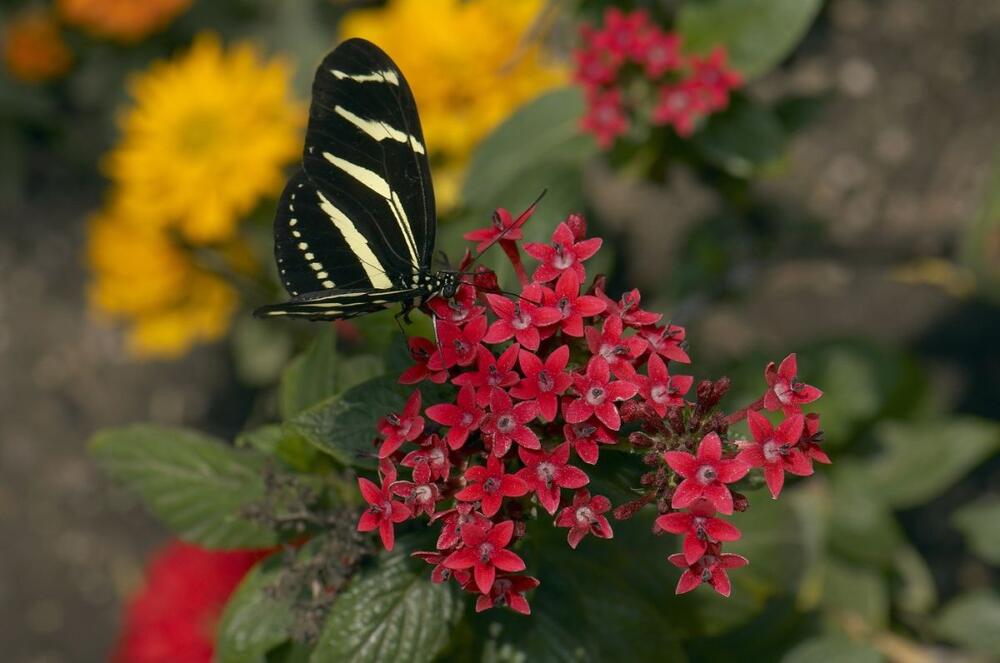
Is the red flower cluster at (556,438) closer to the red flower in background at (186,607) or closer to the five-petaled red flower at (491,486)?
the five-petaled red flower at (491,486)

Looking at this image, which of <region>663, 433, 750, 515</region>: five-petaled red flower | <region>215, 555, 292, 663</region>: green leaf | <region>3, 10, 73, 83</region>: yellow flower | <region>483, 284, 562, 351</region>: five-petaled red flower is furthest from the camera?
<region>3, 10, 73, 83</region>: yellow flower

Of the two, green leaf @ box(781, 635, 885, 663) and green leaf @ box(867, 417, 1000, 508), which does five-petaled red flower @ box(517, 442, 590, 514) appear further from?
green leaf @ box(867, 417, 1000, 508)

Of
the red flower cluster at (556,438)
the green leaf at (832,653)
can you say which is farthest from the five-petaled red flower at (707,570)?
the green leaf at (832,653)

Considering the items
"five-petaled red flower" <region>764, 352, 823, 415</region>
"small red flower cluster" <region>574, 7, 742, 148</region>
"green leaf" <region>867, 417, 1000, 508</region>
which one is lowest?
"green leaf" <region>867, 417, 1000, 508</region>

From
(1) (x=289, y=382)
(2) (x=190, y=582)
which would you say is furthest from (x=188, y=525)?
(2) (x=190, y=582)

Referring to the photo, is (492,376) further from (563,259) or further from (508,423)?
(563,259)

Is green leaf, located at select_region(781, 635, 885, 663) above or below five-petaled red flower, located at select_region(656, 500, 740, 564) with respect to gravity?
below

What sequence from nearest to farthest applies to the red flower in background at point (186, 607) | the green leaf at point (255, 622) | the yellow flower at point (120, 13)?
the green leaf at point (255, 622)
the red flower in background at point (186, 607)
the yellow flower at point (120, 13)

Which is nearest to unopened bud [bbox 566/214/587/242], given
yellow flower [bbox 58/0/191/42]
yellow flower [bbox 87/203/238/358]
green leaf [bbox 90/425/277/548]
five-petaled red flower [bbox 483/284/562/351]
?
five-petaled red flower [bbox 483/284/562/351]
